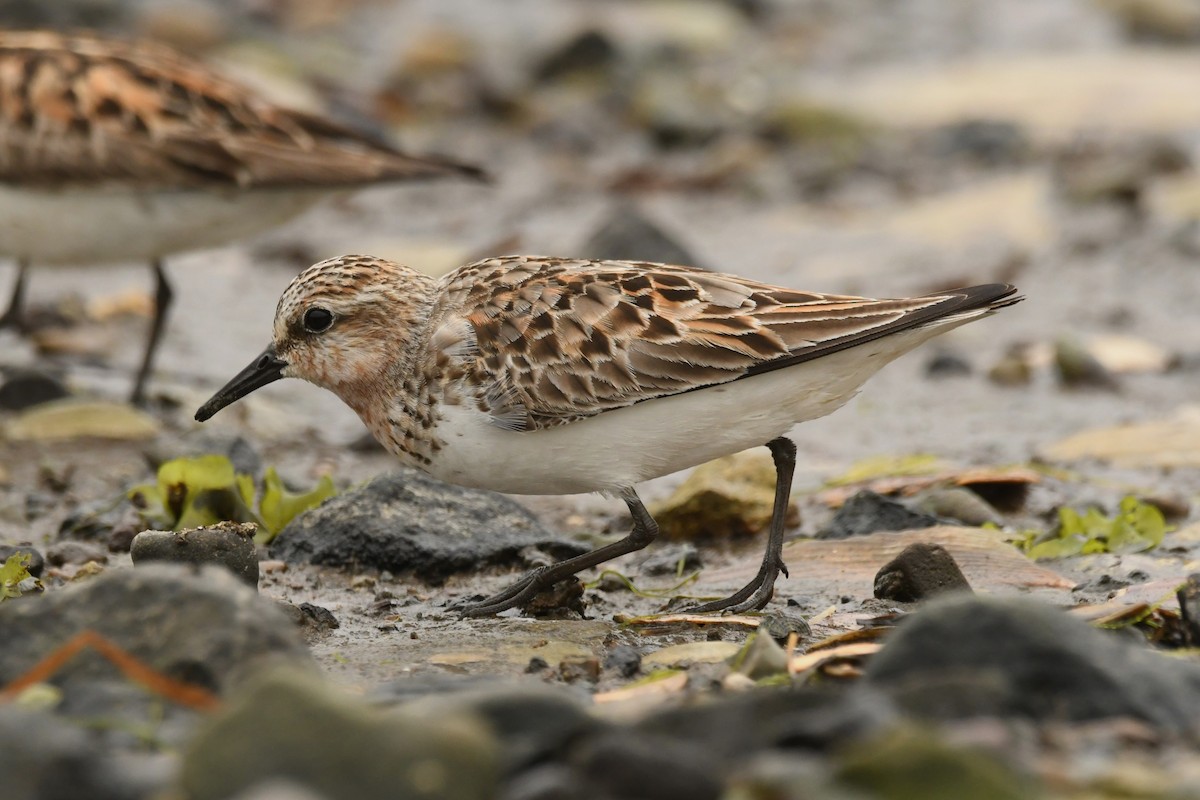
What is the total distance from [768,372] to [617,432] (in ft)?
1.83

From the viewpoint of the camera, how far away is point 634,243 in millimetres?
9547

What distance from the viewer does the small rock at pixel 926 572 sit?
552 cm

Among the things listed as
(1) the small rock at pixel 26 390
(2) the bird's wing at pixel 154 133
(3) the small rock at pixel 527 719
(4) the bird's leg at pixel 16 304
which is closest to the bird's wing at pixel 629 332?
(3) the small rock at pixel 527 719

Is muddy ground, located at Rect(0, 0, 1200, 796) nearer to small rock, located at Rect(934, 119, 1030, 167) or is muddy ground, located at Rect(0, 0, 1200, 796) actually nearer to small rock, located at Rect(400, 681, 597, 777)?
small rock, located at Rect(934, 119, 1030, 167)

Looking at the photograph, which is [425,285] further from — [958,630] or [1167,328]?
[1167,328]

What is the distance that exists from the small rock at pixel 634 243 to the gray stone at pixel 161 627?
5.49m

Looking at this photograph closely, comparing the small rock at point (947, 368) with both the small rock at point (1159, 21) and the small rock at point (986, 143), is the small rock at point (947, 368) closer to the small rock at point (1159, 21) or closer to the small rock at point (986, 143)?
the small rock at point (986, 143)

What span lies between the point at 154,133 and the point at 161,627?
4969 mm

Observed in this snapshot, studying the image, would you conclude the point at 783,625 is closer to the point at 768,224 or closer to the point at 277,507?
the point at 277,507

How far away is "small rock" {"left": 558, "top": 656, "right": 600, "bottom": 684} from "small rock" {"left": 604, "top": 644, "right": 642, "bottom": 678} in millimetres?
66

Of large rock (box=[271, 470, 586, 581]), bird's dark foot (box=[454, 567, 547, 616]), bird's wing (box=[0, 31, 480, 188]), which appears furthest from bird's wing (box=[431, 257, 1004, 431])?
bird's wing (box=[0, 31, 480, 188])

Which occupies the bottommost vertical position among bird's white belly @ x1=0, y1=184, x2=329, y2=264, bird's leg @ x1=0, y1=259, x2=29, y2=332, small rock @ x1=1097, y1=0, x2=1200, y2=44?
bird's leg @ x1=0, y1=259, x2=29, y2=332

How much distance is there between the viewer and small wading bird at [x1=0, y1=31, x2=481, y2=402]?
8.44 meters

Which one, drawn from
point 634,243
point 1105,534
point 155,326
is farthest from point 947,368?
point 155,326
